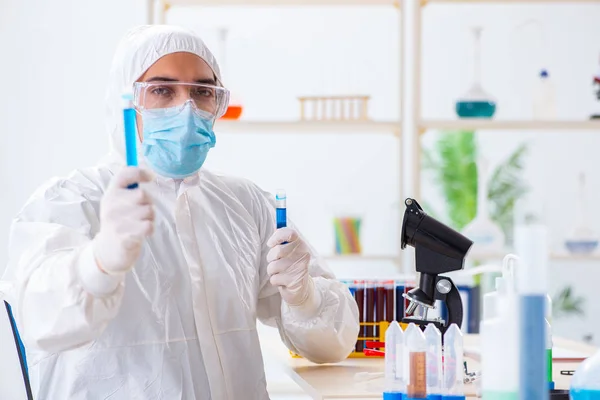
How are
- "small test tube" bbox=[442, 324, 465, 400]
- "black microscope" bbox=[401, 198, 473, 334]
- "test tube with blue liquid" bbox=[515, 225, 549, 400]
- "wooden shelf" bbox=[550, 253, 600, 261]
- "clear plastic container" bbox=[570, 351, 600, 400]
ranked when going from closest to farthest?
1. "test tube with blue liquid" bbox=[515, 225, 549, 400]
2. "clear plastic container" bbox=[570, 351, 600, 400]
3. "small test tube" bbox=[442, 324, 465, 400]
4. "black microscope" bbox=[401, 198, 473, 334]
5. "wooden shelf" bbox=[550, 253, 600, 261]

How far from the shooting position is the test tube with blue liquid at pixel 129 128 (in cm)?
127

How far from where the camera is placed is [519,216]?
16.9 ft

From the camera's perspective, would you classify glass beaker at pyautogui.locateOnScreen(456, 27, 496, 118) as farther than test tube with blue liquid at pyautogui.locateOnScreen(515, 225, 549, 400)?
Yes

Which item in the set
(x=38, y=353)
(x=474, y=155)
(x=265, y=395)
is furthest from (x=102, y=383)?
(x=474, y=155)

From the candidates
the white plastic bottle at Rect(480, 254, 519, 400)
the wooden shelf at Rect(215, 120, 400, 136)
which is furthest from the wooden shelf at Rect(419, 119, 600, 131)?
the white plastic bottle at Rect(480, 254, 519, 400)

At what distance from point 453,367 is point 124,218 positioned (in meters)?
0.59

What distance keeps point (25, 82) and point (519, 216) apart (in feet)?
9.59

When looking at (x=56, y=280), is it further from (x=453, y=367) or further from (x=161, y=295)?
(x=453, y=367)

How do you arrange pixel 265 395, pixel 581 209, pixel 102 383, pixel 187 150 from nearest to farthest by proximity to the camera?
pixel 102 383
pixel 187 150
pixel 265 395
pixel 581 209

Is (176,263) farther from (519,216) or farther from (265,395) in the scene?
(519,216)

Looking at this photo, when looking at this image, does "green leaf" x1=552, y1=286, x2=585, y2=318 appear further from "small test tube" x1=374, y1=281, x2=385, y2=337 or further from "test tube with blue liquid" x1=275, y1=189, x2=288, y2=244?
"test tube with blue liquid" x1=275, y1=189, x2=288, y2=244

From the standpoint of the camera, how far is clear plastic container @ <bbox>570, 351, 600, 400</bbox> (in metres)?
1.21

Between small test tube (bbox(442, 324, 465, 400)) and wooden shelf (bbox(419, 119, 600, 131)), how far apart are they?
6.79ft

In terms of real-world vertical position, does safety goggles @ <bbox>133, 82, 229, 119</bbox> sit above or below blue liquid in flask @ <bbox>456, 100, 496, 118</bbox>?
below
